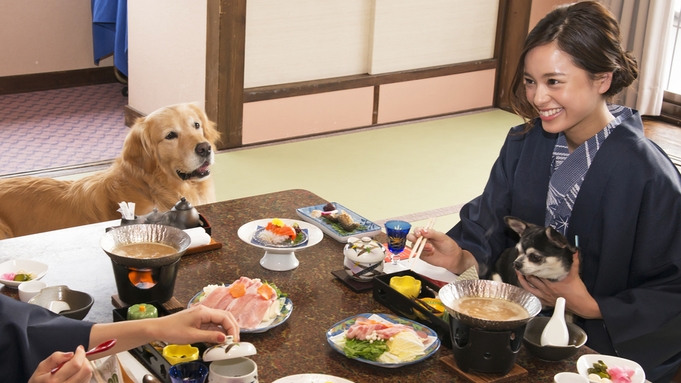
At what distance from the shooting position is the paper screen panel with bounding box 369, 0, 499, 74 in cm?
557

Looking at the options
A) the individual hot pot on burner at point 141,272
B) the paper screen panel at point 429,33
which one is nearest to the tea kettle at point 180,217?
the individual hot pot on burner at point 141,272

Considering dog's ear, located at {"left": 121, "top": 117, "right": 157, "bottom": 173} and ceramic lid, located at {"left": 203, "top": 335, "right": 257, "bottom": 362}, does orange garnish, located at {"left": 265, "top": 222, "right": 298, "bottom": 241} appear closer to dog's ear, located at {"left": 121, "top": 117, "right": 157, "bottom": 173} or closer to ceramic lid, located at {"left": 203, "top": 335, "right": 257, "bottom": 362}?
ceramic lid, located at {"left": 203, "top": 335, "right": 257, "bottom": 362}

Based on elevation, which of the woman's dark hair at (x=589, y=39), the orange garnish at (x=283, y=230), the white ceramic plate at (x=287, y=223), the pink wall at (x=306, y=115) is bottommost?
the pink wall at (x=306, y=115)

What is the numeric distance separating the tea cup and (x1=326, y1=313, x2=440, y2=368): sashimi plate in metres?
0.21

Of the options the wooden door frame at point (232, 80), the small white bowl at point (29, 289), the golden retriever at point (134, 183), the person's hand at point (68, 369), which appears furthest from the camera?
the wooden door frame at point (232, 80)

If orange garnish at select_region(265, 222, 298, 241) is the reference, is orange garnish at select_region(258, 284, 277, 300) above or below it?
below

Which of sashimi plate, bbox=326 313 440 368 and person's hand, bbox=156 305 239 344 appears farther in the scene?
sashimi plate, bbox=326 313 440 368

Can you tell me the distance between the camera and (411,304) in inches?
69.2

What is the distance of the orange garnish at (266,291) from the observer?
5.67 feet

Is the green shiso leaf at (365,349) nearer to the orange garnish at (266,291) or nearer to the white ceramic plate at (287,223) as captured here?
the orange garnish at (266,291)

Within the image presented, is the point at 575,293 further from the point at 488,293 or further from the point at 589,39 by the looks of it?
the point at 589,39

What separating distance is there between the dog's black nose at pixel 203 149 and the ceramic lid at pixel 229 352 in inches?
71.8

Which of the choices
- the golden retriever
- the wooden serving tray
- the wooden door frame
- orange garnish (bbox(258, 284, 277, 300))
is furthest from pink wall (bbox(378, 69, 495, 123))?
orange garnish (bbox(258, 284, 277, 300))

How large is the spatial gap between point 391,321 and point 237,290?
343 mm
